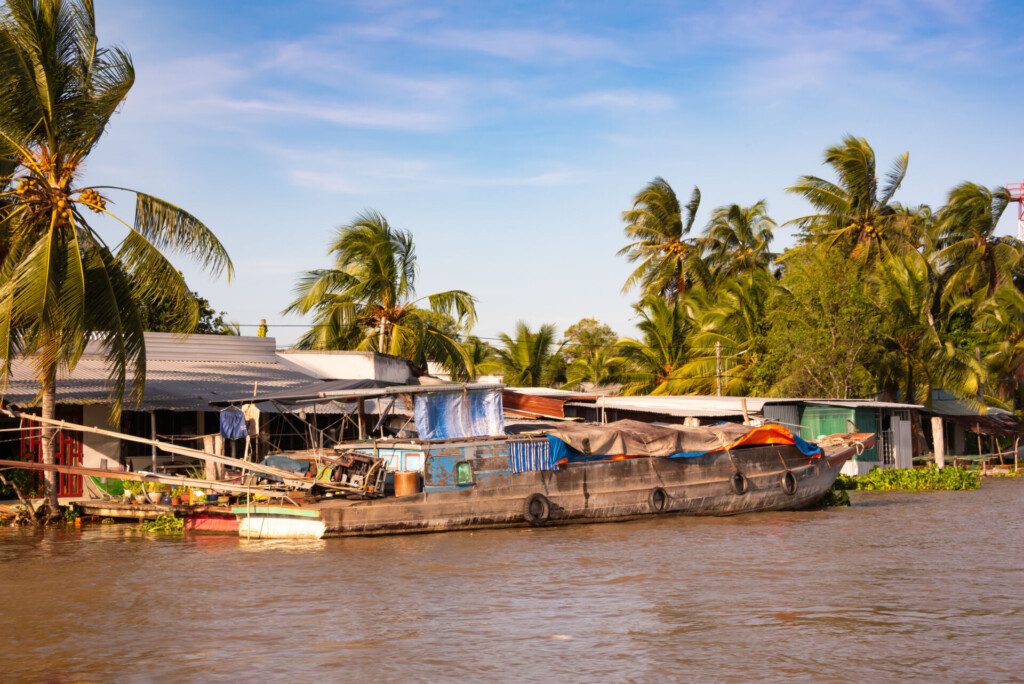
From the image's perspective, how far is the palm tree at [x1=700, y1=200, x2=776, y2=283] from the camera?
46.7 m

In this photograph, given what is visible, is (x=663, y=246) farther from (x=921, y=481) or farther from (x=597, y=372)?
(x=921, y=481)

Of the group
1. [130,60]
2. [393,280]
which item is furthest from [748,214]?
[130,60]

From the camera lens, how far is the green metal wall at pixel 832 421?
30078 mm

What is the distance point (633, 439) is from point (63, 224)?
37.3 feet

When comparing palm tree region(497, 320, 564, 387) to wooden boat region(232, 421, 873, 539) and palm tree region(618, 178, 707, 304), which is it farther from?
wooden boat region(232, 421, 873, 539)

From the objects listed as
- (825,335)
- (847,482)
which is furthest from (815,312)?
(847,482)

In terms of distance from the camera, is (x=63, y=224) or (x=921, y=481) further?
(x=921, y=481)

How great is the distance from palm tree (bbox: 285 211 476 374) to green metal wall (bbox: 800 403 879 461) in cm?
1031

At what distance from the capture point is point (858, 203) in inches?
1503

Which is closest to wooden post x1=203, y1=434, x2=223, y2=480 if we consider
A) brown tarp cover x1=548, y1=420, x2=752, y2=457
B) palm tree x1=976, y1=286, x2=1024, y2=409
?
brown tarp cover x1=548, y1=420, x2=752, y2=457

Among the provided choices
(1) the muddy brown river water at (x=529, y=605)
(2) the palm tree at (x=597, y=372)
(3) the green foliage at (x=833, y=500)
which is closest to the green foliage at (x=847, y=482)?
(3) the green foliage at (x=833, y=500)

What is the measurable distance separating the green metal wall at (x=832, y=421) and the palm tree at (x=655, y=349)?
310 inches

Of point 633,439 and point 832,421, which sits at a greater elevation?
point 832,421

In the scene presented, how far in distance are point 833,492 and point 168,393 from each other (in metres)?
15.0
